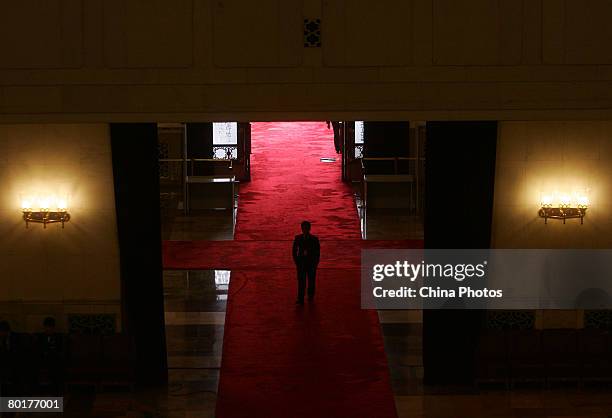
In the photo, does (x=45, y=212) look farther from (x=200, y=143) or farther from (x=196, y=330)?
(x=200, y=143)

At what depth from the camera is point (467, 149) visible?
12227 millimetres

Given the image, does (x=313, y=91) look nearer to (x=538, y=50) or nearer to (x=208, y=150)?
(x=538, y=50)

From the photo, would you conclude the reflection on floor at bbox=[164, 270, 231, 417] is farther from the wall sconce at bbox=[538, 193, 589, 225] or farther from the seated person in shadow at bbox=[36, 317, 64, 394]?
the wall sconce at bbox=[538, 193, 589, 225]

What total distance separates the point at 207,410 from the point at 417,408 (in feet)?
7.41

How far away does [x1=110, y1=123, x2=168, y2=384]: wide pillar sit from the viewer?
12.2 meters

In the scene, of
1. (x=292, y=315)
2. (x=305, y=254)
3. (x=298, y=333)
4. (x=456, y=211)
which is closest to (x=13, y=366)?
(x=298, y=333)

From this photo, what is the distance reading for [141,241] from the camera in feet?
41.3

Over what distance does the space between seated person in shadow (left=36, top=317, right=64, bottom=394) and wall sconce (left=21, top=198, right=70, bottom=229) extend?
3.83ft

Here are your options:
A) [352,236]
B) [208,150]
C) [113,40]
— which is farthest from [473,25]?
[208,150]

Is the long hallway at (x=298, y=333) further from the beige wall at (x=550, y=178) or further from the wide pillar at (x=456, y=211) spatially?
the beige wall at (x=550, y=178)

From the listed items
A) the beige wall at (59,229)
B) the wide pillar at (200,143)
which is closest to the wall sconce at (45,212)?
the beige wall at (59,229)

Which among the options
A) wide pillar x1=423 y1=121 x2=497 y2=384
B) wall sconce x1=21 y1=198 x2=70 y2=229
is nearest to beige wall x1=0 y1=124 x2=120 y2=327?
wall sconce x1=21 y1=198 x2=70 y2=229

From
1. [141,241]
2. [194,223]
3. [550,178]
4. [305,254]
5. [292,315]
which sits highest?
[550,178]

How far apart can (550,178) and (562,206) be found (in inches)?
14.1
